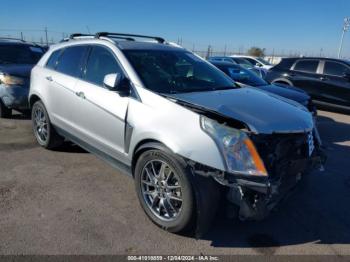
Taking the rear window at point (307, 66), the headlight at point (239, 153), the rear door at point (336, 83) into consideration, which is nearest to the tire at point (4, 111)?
the headlight at point (239, 153)

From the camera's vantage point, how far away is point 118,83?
348 centimetres

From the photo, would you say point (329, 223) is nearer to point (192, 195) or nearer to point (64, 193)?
point (192, 195)

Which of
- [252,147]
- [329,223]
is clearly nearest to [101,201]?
[252,147]

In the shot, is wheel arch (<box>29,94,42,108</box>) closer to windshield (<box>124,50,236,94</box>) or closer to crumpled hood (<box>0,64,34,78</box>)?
crumpled hood (<box>0,64,34,78</box>)

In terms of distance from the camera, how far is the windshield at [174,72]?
3697mm

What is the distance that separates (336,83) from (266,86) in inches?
139

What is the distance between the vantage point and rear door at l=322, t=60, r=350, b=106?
377 inches

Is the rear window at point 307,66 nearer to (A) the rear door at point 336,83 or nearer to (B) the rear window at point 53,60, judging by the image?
(A) the rear door at point 336,83

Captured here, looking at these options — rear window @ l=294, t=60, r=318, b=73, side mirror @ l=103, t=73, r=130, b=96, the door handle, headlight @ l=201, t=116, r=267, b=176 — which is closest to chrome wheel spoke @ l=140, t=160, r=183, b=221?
headlight @ l=201, t=116, r=267, b=176

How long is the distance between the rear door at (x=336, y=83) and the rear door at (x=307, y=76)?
0.66ft

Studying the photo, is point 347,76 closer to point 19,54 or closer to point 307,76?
point 307,76

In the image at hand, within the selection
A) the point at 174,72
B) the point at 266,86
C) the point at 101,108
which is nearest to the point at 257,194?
the point at 174,72

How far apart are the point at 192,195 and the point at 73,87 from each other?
7.99ft

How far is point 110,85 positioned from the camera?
11.4ft
